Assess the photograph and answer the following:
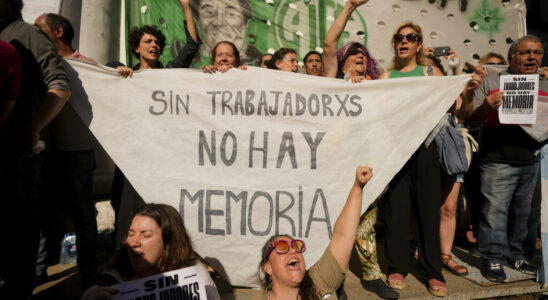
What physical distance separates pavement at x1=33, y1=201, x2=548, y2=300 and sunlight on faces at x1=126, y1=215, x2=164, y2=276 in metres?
0.98

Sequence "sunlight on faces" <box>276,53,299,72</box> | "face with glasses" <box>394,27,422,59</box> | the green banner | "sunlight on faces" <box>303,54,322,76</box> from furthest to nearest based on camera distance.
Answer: the green banner < "sunlight on faces" <box>303,54,322,76</box> < "sunlight on faces" <box>276,53,299,72</box> < "face with glasses" <box>394,27,422,59</box>

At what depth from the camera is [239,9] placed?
17.0 ft

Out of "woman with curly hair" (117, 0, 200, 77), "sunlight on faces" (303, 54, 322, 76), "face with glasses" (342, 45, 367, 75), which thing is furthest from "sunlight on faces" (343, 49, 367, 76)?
"woman with curly hair" (117, 0, 200, 77)

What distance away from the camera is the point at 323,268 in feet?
6.56

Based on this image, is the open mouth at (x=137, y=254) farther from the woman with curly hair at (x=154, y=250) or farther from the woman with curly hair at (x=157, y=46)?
the woman with curly hair at (x=157, y=46)

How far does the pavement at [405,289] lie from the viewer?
9.02 ft

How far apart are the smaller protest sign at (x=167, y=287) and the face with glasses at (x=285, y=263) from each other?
382 mm

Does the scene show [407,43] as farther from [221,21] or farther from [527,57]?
[221,21]

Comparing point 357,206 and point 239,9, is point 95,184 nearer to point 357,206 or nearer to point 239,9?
point 239,9

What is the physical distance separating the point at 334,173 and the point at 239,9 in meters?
3.29

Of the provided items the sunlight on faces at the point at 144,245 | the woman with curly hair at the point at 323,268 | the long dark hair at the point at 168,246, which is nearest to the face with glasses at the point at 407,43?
the woman with curly hair at the point at 323,268

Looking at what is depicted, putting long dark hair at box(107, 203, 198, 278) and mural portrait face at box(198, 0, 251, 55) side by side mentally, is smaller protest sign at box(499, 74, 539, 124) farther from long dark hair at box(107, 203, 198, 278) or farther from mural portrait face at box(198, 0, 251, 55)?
mural portrait face at box(198, 0, 251, 55)

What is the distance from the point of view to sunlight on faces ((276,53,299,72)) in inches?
143

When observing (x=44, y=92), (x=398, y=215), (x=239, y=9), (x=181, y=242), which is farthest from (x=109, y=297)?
(x=239, y=9)
